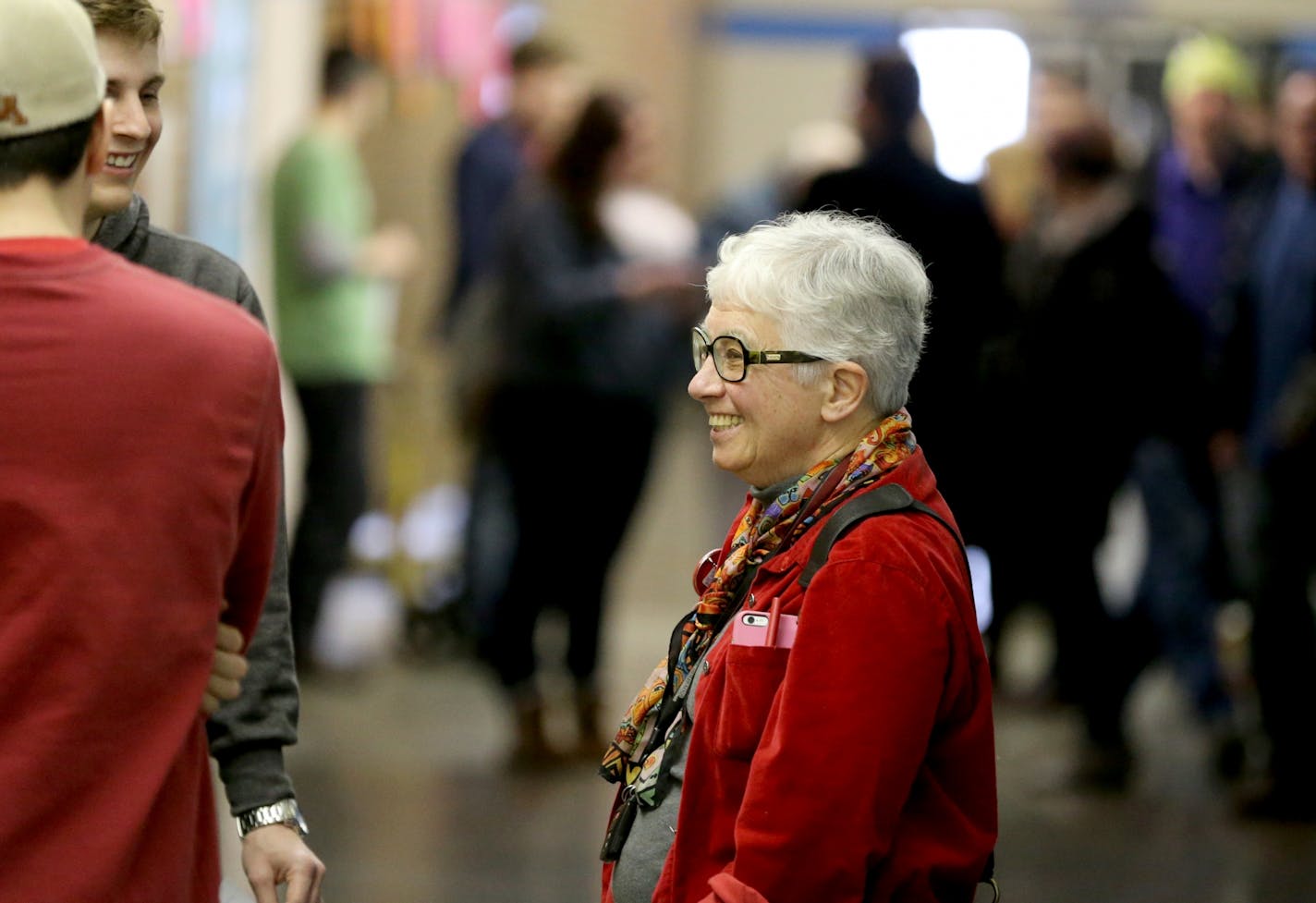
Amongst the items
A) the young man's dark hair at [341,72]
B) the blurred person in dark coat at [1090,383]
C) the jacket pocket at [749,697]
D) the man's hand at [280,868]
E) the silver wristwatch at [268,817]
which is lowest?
the blurred person in dark coat at [1090,383]

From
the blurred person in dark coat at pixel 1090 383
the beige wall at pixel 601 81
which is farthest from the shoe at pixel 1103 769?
the beige wall at pixel 601 81

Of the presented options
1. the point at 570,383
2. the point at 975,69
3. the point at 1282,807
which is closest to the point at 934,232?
the point at 570,383

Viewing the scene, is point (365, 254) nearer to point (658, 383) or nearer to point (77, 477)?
point (658, 383)

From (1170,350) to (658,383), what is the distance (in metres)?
1.58

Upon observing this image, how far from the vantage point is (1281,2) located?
16.7 meters

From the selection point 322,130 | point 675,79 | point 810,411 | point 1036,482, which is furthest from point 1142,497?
point 675,79

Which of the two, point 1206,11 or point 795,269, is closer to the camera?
point 795,269

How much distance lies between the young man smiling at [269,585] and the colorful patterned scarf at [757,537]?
42 centimetres

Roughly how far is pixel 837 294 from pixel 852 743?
21.1 inches

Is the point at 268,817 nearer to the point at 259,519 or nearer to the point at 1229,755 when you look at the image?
the point at 259,519

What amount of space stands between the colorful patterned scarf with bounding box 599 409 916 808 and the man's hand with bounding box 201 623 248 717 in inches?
21.1

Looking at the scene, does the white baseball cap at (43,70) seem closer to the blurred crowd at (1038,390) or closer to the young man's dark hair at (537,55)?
the blurred crowd at (1038,390)

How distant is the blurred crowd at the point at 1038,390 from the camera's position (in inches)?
236

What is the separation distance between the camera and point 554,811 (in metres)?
5.83
